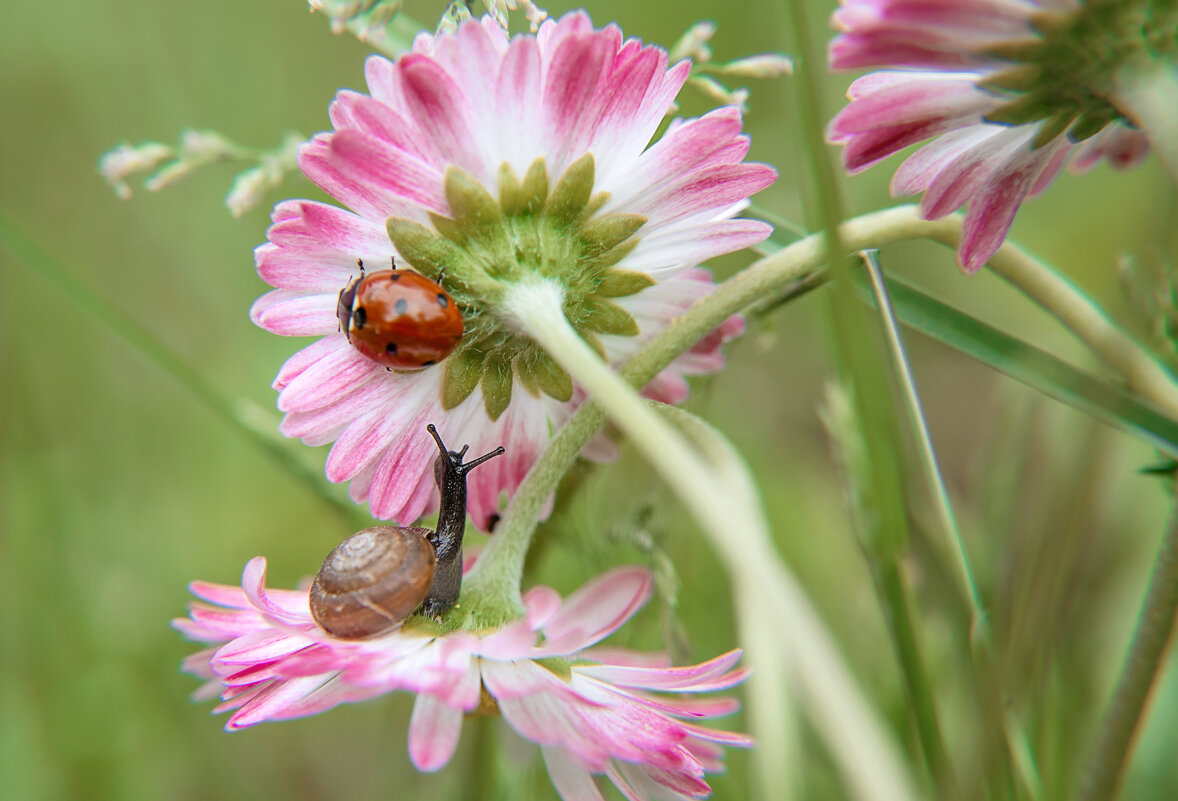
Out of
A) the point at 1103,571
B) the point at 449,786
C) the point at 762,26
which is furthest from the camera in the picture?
the point at 762,26

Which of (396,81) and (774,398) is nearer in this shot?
(396,81)

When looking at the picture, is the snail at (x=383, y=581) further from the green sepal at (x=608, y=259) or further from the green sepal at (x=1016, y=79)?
the green sepal at (x=1016, y=79)

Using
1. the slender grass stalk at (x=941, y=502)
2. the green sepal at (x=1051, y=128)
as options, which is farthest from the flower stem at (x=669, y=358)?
the green sepal at (x=1051, y=128)

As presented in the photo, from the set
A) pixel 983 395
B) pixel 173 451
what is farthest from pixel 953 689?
pixel 173 451

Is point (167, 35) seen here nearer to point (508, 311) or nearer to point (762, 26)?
point (762, 26)

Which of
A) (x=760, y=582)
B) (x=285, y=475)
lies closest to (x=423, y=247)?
(x=760, y=582)

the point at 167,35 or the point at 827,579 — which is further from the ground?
the point at 167,35

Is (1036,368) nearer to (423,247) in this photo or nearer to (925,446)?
(925,446)
